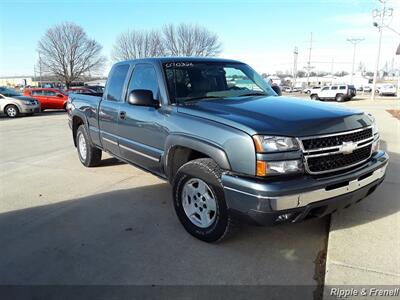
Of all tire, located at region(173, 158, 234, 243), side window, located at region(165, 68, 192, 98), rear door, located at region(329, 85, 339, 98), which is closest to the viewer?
tire, located at region(173, 158, 234, 243)

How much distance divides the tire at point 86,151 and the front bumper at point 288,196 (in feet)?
13.4

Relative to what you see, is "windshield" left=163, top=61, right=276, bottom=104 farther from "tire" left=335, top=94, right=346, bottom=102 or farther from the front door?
"tire" left=335, top=94, right=346, bottom=102

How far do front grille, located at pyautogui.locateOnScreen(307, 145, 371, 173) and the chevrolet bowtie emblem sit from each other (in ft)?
0.15

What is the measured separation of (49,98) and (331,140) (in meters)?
22.7

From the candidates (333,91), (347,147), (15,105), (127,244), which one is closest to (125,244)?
(127,244)

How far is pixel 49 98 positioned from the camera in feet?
75.0

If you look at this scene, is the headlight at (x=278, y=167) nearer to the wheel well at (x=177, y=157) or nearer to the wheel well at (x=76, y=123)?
the wheel well at (x=177, y=157)

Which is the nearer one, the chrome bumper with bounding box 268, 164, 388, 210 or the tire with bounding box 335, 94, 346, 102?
the chrome bumper with bounding box 268, 164, 388, 210

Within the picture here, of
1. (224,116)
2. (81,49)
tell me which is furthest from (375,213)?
(81,49)

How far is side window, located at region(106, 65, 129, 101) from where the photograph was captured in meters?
5.11

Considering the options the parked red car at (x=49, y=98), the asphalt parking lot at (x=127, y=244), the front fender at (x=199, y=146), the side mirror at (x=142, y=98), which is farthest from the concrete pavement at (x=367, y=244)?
the parked red car at (x=49, y=98)

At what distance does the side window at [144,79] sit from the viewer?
14.2 ft

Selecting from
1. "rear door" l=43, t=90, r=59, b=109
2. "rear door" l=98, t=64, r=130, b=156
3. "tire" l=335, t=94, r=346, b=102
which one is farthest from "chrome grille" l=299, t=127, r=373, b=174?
"tire" l=335, t=94, r=346, b=102

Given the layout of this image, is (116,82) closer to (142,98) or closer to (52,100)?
(142,98)
